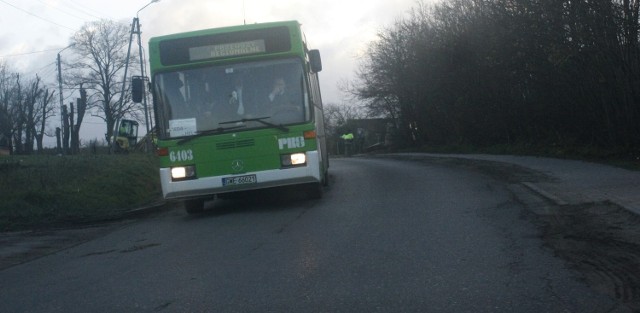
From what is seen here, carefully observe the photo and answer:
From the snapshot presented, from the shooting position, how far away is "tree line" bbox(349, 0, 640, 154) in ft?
71.2

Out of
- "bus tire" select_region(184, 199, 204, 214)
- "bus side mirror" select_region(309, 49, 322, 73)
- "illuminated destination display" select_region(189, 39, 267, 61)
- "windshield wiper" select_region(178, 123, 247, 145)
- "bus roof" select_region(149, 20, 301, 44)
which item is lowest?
"bus tire" select_region(184, 199, 204, 214)

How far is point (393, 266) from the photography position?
8312 mm

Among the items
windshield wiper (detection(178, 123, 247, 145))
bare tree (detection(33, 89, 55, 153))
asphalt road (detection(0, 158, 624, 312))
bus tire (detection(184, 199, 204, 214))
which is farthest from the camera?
bare tree (detection(33, 89, 55, 153))

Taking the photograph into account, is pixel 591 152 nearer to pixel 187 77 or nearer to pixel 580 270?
pixel 187 77

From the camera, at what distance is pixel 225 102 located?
14453 millimetres

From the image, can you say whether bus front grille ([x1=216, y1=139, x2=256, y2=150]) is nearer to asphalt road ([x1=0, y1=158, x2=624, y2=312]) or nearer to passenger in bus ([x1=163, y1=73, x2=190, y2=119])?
passenger in bus ([x1=163, y1=73, x2=190, y2=119])

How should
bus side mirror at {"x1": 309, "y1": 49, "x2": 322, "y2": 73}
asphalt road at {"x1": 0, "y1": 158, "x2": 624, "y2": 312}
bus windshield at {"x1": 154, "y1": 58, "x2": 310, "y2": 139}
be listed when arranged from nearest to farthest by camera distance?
asphalt road at {"x1": 0, "y1": 158, "x2": 624, "y2": 312} < bus windshield at {"x1": 154, "y1": 58, "x2": 310, "y2": 139} < bus side mirror at {"x1": 309, "y1": 49, "x2": 322, "y2": 73}

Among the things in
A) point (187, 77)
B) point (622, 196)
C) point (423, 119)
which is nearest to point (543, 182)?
point (622, 196)

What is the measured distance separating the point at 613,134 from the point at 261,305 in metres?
19.1

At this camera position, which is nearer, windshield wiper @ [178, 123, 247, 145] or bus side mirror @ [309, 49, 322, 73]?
windshield wiper @ [178, 123, 247, 145]

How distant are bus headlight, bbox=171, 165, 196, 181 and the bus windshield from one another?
0.61 metres

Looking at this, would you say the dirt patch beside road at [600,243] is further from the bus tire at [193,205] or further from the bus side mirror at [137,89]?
the bus side mirror at [137,89]

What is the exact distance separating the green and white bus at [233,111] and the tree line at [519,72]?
10.7 m

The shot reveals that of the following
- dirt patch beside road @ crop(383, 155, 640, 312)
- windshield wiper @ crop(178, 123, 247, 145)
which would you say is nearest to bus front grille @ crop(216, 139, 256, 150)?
windshield wiper @ crop(178, 123, 247, 145)
